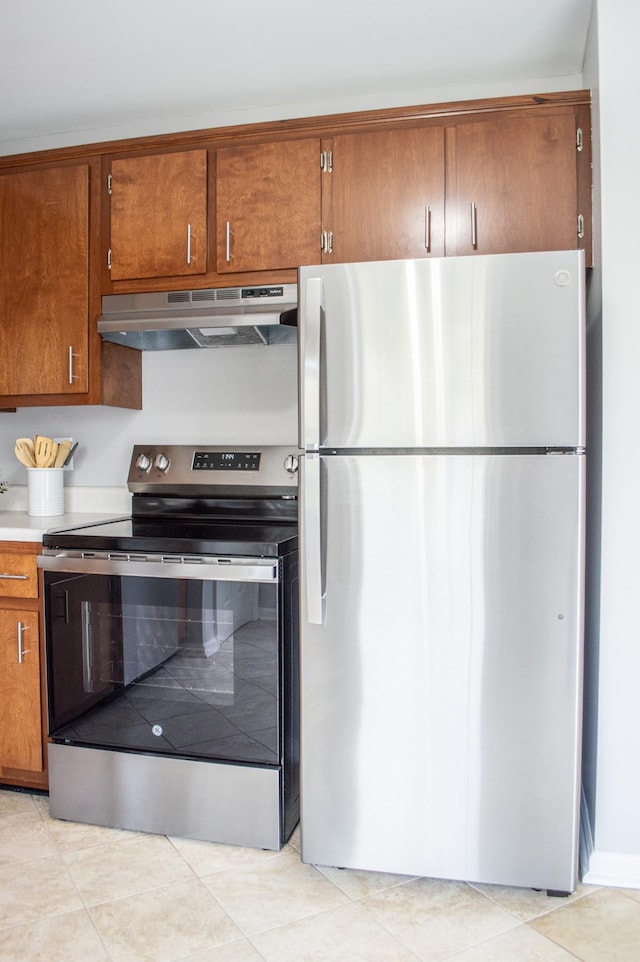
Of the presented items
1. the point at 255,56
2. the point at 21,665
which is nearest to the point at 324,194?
the point at 255,56

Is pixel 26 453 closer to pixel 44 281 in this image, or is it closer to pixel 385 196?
pixel 44 281

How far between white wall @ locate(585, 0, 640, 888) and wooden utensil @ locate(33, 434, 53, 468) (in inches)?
81.2

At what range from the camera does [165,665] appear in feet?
7.27

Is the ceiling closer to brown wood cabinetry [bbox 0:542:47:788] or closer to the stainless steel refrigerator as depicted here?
the stainless steel refrigerator

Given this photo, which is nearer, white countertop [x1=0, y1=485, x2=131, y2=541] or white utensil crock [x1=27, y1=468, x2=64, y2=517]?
white countertop [x1=0, y1=485, x2=131, y2=541]

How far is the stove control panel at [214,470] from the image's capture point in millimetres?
2629

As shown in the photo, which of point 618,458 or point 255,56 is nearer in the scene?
point 618,458

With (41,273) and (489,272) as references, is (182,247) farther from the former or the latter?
(489,272)

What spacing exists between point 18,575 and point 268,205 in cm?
154

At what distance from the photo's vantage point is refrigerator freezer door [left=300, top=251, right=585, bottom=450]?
1.78 m

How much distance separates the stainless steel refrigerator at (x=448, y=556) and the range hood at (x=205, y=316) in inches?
20.5

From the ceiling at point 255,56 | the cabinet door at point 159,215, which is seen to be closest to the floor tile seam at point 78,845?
the cabinet door at point 159,215

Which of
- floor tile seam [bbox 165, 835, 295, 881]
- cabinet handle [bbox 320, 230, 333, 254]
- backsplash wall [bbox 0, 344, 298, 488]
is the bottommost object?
floor tile seam [bbox 165, 835, 295, 881]

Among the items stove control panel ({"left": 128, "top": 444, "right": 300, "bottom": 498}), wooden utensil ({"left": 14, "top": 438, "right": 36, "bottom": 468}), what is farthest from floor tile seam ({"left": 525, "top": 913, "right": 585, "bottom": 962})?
wooden utensil ({"left": 14, "top": 438, "right": 36, "bottom": 468})
